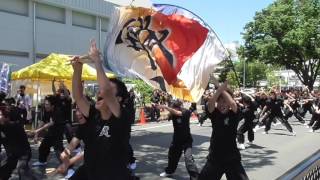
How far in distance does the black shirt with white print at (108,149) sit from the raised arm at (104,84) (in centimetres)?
9

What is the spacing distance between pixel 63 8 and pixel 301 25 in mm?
20661

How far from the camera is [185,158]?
8625 millimetres

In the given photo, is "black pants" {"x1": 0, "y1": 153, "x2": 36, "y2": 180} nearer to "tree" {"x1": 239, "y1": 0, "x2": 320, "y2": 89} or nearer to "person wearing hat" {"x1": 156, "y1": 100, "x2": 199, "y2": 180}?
"person wearing hat" {"x1": 156, "y1": 100, "x2": 199, "y2": 180}

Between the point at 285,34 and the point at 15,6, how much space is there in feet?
77.6

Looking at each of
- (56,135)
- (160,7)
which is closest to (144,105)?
(56,135)

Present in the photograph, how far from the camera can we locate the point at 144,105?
26047mm

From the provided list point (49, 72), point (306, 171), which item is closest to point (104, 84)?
point (306, 171)

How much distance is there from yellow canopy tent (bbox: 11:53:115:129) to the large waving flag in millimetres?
9239

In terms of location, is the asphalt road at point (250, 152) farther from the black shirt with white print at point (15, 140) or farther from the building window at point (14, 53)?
Answer: the building window at point (14, 53)

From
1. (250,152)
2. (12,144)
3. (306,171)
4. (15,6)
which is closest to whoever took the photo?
(306,171)

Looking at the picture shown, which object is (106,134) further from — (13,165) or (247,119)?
(247,119)

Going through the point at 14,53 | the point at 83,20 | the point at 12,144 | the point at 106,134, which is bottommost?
the point at 12,144

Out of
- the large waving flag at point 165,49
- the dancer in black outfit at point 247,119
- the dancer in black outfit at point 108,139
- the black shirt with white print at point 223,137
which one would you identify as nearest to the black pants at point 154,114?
the dancer in black outfit at point 247,119

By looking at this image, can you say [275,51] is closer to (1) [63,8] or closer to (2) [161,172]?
(1) [63,8]
